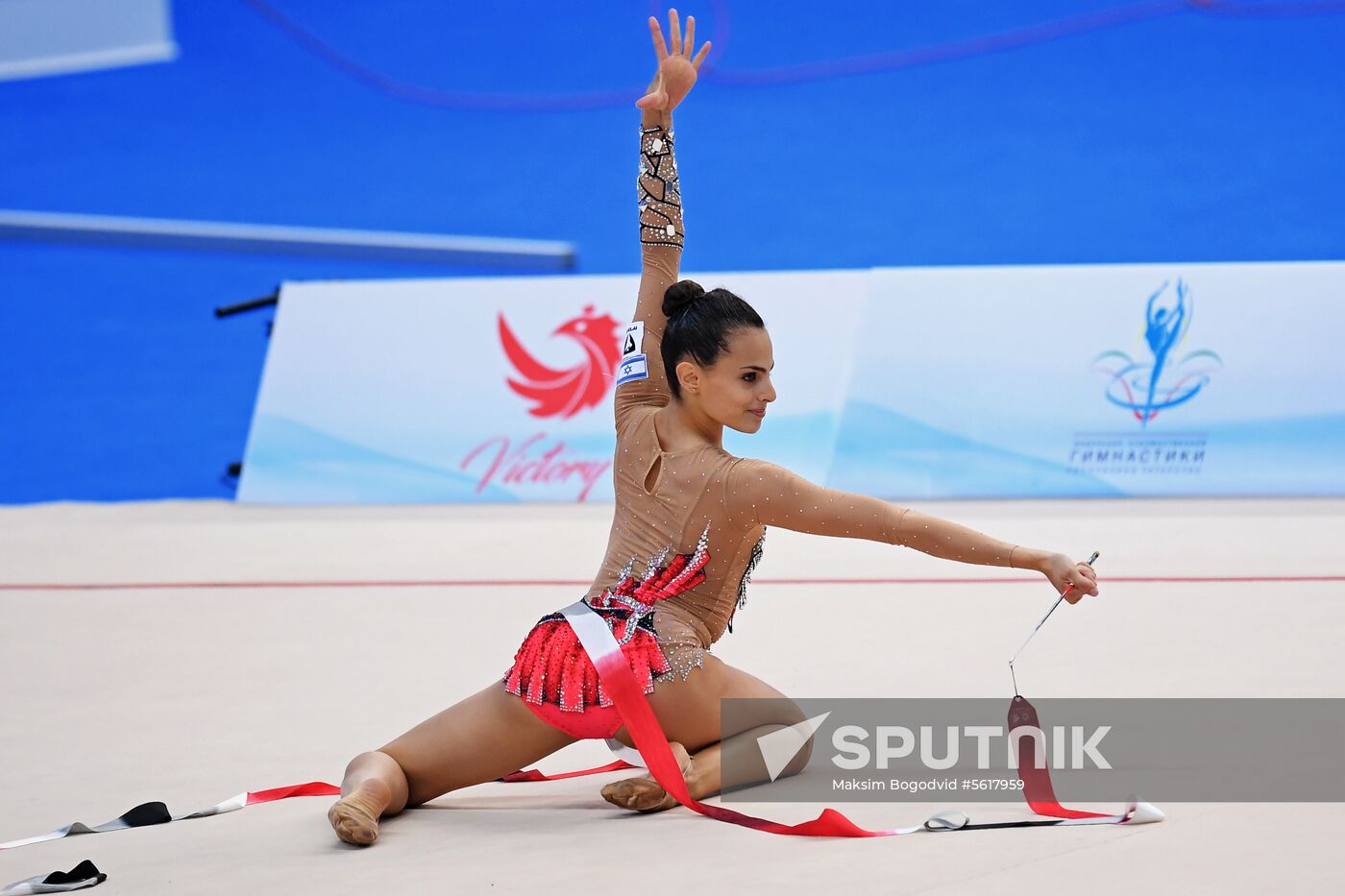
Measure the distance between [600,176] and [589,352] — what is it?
402 cm

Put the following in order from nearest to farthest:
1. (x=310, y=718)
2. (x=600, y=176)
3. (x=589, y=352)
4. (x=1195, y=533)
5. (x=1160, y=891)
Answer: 1. (x=1160, y=891)
2. (x=310, y=718)
3. (x=1195, y=533)
4. (x=589, y=352)
5. (x=600, y=176)

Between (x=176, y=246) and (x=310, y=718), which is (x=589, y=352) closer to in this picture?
(x=310, y=718)

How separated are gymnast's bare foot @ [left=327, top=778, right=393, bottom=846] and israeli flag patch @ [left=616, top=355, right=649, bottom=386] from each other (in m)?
0.81

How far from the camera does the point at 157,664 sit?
3.45 m

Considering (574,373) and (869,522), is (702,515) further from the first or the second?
(574,373)

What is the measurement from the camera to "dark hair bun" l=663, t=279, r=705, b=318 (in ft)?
7.61

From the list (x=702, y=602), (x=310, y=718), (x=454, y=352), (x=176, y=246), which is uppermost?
(x=176, y=246)

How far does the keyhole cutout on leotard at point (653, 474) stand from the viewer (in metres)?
2.31

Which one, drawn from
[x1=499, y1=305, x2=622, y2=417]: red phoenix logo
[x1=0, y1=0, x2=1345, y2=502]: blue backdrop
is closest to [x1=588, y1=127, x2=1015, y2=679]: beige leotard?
[x1=499, y1=305, x2=622, y2=417]: red phoenix logo

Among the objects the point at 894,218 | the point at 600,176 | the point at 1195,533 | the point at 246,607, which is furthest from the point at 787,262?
the point at 246,607

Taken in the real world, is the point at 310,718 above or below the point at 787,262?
below

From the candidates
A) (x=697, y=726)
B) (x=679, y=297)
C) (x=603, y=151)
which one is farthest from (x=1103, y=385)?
(x=603, y=151)

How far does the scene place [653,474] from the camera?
7.62ft

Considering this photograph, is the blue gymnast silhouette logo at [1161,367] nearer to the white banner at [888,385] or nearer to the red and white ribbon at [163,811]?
the white banner at [888,385]
